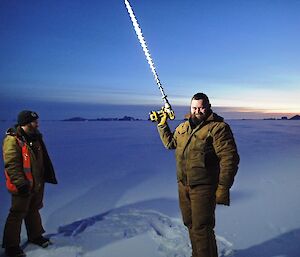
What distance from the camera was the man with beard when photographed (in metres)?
3.14

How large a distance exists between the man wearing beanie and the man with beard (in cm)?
191

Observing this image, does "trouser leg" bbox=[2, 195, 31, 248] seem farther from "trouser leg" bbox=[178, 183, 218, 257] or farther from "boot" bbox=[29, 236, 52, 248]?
"trouser leg" bbox=[178, 183, 218, 257]

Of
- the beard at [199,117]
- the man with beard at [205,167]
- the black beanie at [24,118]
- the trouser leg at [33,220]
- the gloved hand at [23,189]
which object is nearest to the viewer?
the man with beard at [205,167]

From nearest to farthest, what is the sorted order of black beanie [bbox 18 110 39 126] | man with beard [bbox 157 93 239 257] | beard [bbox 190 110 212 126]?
1. man with beard [bbox 157 93 239 257]
2. beard [bbox 190 110 212 126]
3. black beanie [bbox 18 110 39 126]

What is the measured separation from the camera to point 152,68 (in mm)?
3906

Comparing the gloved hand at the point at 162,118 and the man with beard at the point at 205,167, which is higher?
the gloved hand at the point at 162,118

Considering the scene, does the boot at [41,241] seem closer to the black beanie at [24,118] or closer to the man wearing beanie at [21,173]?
the man wearing beanie at [21,173]

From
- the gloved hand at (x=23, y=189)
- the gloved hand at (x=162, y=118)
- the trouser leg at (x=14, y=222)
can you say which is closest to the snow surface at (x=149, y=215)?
the trouser leg at (x=14, y=222)

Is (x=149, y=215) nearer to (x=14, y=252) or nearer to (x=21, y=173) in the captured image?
(x=14, y=252)

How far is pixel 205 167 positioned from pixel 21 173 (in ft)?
7.25

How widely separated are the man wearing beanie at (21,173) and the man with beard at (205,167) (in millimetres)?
1915

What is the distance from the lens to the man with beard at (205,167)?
3137 millimetres

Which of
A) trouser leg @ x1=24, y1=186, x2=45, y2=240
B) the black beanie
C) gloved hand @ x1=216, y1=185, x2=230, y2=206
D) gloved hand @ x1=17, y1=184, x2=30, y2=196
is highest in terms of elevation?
the black beanie

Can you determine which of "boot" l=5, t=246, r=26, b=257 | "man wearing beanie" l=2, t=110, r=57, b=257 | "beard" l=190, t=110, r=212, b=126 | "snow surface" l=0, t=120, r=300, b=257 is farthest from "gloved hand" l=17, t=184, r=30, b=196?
"beard" l=190, t=110, r=212, b=126
